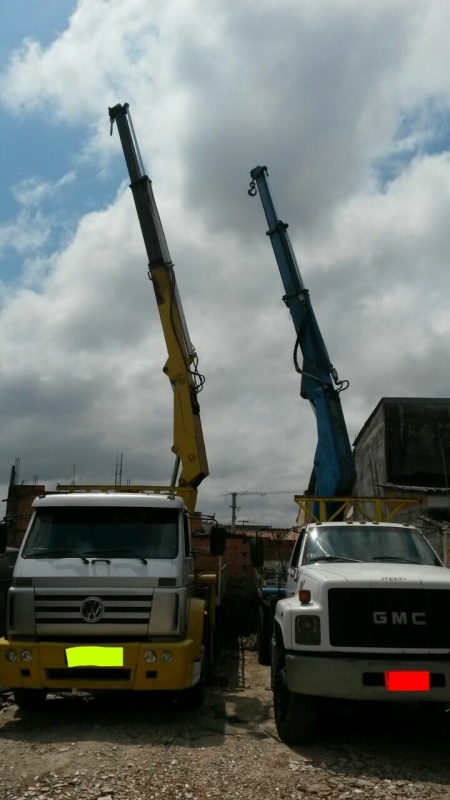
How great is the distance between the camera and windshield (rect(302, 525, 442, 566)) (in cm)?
712

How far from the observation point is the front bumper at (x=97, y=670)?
6363 mm

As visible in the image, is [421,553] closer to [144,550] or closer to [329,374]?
[144,550]

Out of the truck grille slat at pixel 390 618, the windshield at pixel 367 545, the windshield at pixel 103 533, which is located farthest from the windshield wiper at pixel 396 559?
the windshield at pixel 103 533

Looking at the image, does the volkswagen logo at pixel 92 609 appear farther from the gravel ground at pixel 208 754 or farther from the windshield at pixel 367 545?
the windshield at pixel 367 545

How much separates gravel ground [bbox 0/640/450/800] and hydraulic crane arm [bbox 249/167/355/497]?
23.1 ft

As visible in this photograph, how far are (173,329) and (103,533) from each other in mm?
5650

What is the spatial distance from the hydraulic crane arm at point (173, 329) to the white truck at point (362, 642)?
5480 mm

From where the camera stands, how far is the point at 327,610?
5.81 m

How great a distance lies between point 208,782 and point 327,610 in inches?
65.7

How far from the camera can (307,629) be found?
580cm

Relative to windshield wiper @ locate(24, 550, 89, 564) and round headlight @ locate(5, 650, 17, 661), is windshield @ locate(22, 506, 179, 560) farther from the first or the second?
round headlight @ locate(5, 650, 17, 661)

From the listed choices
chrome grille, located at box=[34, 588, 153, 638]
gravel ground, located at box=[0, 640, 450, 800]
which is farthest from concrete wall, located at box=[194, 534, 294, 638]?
chrome grille, located at box=[34, 588, 153, 638]

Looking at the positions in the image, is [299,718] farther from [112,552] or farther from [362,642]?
[112,552]

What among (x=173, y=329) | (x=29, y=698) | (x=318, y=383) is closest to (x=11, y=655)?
(x=29, y=698)
